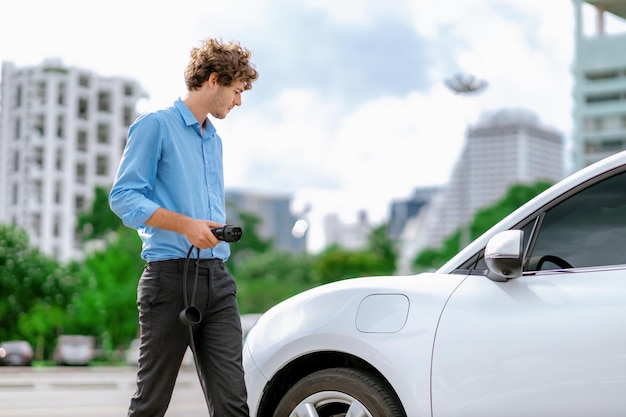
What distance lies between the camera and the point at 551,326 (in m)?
3.69

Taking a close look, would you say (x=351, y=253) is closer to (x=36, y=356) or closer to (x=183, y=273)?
(x=36, y=356)

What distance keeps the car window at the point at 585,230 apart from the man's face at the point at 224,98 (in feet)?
4.17

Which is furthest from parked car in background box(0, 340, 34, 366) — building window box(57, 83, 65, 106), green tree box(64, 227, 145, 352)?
building window box(57, 83, 65, 106)

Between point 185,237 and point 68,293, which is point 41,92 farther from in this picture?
point 185,237

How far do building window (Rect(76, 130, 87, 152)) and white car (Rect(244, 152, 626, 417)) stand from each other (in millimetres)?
100893

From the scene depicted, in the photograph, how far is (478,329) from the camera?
3848mm

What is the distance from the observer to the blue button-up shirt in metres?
3.75

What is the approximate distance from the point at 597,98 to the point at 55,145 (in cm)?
5484

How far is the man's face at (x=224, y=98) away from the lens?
3.88 meters

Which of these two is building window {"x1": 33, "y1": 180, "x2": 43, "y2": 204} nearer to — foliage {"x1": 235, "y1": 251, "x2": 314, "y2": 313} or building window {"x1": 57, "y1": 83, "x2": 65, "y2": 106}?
building window {"x1": 57, "y1": 83, "x2": 65, "y2": 106}

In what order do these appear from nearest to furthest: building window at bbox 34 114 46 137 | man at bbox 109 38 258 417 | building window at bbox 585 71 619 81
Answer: man at bbox 109 38 258 417 < building window at bbox 34 114 46 137 < building window at bbox 585 71 619 81

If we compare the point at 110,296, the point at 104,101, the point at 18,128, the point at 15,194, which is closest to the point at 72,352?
the point at 110,296

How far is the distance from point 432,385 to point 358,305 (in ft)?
1.58

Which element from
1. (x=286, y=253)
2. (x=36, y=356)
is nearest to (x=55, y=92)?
(x=286, y=253)
